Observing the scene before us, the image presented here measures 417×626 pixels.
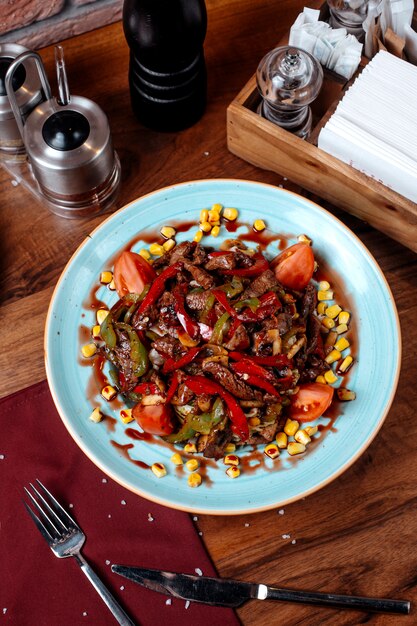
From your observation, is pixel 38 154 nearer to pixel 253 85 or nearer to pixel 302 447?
pixel 253 85

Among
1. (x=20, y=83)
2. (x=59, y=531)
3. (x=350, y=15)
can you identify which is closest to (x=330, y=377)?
(x=59, y=531)

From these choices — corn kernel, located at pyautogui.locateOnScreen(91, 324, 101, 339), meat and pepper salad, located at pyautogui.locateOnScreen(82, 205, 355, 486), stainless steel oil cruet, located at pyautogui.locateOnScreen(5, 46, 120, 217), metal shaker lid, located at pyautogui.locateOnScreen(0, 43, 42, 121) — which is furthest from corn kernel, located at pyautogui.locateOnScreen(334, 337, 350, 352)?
metal shaker lid, located at pyautogui.locateOnScreen(0, 43, 42, 121)

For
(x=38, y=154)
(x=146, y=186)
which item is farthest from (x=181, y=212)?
(x=38, y=154)

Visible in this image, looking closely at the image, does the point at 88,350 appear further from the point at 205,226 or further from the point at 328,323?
the point at 328,323

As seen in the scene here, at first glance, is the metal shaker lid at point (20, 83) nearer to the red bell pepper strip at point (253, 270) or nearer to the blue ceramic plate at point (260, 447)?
the blue ceramic plate at point (260, 447)

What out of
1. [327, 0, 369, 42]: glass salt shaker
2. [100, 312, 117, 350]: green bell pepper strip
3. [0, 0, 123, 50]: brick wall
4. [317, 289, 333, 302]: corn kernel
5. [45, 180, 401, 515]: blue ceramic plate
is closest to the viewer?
[45, 180, 401, 515]: blue ceramic plate

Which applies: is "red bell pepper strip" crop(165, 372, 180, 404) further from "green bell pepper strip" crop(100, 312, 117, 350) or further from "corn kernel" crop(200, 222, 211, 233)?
"corn kernel" crop(200, 222, 211, 233)
